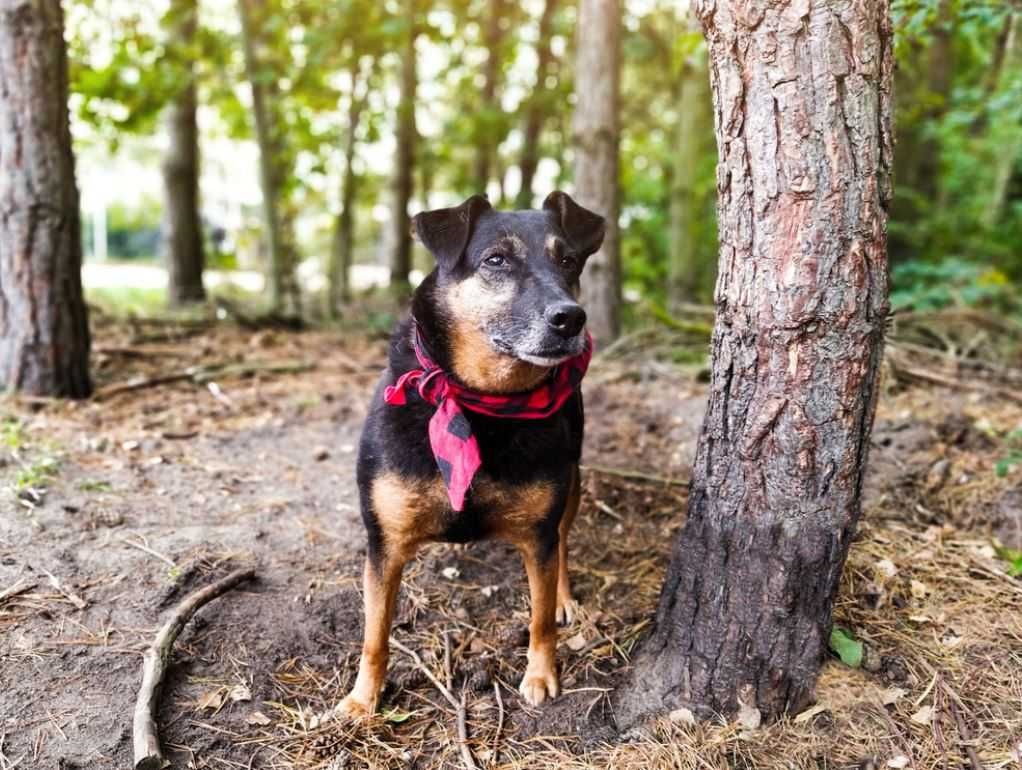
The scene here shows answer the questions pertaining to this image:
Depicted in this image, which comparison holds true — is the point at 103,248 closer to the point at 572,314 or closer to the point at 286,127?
the point at 286,127

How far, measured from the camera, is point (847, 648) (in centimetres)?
334

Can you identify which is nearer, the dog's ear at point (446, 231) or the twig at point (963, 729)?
the twig at point (963, 729)

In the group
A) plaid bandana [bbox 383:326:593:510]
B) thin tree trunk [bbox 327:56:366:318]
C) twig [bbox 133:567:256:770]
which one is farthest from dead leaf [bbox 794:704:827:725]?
thin tree trunk [bbox 327:56:366:318]

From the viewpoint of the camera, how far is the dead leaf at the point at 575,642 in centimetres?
385

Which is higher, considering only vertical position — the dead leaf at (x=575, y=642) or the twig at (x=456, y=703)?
the dead leaf at (x=575, y=642)

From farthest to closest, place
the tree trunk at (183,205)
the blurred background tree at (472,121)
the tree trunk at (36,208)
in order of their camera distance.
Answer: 1. the tree trunk at (183,205)
2. the blurred background tree at (472,121)
3. the tree trunk at (36,208)

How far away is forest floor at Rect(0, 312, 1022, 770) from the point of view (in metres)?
3.11

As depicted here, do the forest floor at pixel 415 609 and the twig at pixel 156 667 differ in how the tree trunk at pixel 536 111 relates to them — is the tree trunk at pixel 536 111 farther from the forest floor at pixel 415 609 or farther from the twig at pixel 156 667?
the twig at pixel 156 667

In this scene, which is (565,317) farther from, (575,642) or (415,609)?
(415,609)

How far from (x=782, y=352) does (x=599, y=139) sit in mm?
5477

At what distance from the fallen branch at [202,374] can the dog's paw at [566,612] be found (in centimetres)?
438

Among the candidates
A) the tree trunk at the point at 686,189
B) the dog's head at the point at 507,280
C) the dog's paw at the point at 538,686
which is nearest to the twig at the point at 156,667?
the dog's paw at the point at 538,686

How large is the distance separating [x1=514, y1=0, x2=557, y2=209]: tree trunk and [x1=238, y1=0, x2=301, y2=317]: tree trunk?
396cm

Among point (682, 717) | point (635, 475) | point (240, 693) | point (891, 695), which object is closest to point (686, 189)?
point (635, 475)
